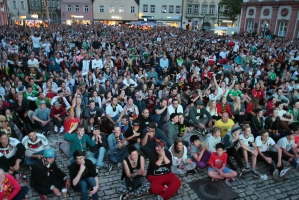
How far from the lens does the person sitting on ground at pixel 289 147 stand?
6152mm

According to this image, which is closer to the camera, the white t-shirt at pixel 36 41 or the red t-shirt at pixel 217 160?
the red t-shirt at pixel 217 160

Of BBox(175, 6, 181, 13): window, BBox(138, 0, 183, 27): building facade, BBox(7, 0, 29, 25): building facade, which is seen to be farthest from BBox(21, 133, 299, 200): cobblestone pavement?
BBox(7, 0, 29, 25): building facade

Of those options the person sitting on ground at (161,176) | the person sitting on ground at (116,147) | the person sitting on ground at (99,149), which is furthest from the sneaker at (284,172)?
the person sitting on ground at (99,149)

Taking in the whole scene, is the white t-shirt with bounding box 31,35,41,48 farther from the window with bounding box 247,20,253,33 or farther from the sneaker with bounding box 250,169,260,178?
the window with bounding box 247,20,253,33

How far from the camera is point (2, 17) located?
39.1m

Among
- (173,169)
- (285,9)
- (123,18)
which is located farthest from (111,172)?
(123,18)

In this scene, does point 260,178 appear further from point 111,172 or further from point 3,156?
point 3,156

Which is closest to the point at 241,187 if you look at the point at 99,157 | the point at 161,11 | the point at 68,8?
the point at 99,157

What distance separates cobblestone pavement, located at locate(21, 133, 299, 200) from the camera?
5.10 m

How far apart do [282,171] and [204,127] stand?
8.64 feet

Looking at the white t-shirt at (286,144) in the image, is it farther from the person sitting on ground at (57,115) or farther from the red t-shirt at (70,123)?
the person sitting on ground at (57,115)

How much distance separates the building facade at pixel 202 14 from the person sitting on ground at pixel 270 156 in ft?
155

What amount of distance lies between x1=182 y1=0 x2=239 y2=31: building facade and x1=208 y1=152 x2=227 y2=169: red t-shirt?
48138mm

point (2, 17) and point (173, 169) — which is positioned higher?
point (2, 17)
